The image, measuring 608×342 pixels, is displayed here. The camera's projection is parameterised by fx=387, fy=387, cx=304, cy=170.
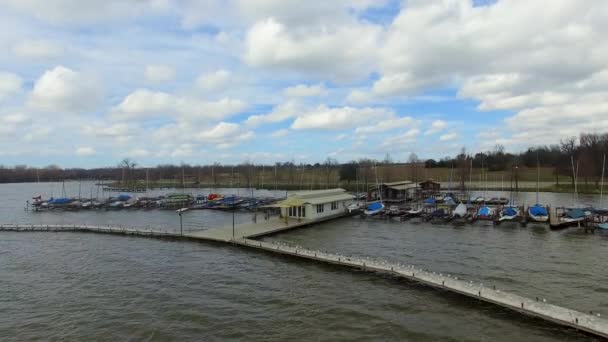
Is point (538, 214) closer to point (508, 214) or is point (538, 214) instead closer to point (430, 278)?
point (508, 214)

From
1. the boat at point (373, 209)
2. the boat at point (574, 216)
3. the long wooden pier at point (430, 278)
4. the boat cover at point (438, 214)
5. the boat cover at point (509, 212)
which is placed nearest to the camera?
the long wooden pier at point (430, 278)

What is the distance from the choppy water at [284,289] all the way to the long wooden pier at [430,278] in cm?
48

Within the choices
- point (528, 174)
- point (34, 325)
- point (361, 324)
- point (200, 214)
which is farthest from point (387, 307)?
point (528, 174)

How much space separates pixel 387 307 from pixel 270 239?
60.5 feet

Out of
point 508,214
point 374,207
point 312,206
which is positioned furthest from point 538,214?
point 312,206

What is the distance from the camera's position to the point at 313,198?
48.0 m

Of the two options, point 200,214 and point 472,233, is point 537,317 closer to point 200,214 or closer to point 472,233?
point 472,233

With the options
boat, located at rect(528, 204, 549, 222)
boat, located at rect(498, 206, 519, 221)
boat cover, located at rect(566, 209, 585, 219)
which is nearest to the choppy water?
boat cover, located at rect(566, 209, 585, 219)

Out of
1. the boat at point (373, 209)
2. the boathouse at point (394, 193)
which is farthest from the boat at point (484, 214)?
the boathouse at point (394, 193)

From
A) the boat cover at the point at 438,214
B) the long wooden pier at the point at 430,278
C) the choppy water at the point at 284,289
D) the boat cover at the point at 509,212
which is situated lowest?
the choppy water at the point at 284,289

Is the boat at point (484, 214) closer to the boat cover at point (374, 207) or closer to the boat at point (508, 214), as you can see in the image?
the boat at point (508, 214)

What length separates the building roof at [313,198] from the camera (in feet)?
147

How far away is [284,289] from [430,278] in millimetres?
8350

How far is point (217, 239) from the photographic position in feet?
114
